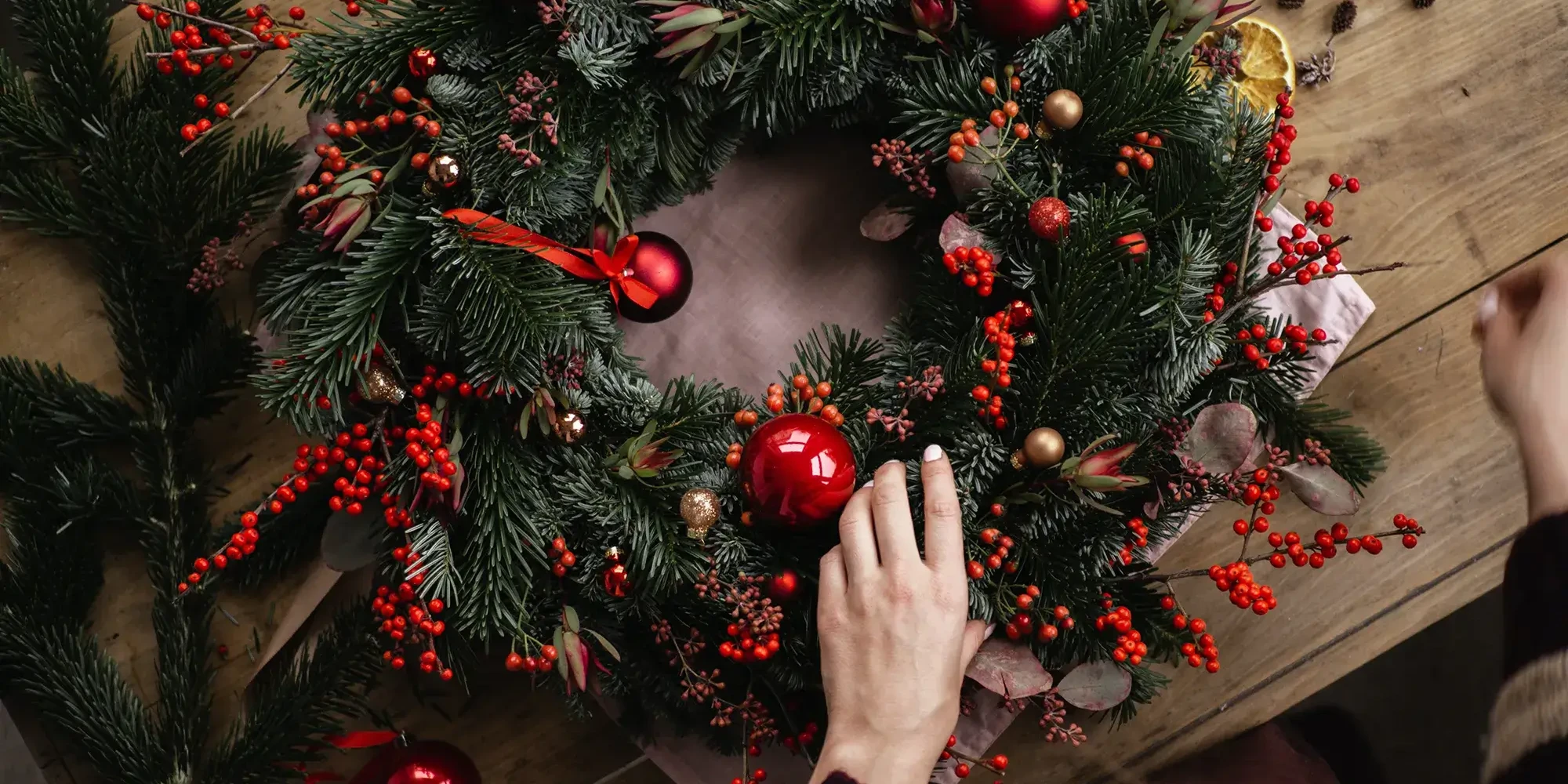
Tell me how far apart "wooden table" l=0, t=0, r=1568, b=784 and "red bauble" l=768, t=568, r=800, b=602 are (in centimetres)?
41

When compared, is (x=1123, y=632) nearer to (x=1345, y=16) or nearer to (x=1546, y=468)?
(x=1546, y=468)

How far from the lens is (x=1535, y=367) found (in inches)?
27.8

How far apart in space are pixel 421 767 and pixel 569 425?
0.42 m

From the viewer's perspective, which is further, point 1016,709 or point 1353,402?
point 1353,402

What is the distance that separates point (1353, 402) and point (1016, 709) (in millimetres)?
532

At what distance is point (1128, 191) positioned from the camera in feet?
2.82

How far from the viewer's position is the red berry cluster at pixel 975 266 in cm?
82

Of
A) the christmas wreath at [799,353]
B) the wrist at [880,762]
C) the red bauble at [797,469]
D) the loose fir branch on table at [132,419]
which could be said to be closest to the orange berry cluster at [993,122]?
the christmas wreath at [799,353]

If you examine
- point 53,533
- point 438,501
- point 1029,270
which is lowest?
point 53,533

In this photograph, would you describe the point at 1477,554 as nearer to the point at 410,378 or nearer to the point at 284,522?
the point at 410,378

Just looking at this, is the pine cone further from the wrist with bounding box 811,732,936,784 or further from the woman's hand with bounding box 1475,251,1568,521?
the wrist with bounding box 811,732,936,784

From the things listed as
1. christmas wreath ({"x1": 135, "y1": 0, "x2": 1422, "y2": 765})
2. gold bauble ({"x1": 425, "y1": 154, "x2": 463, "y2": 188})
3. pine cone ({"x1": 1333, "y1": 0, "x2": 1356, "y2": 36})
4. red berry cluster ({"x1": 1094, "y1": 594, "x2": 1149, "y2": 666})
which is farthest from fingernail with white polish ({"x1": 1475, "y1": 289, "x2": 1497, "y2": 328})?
gold bauble ({"x1": 425, "y1": 154, "x2": 463, "y2": 188})

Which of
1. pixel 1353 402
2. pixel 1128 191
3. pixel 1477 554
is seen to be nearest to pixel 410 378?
pixel 1128 191

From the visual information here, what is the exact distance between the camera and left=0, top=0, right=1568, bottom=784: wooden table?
108 centimetres
